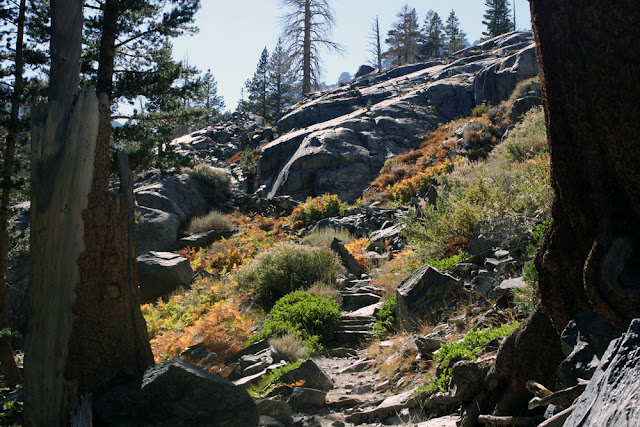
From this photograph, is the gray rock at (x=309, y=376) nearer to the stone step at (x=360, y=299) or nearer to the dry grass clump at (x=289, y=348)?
the dry grass clump at (x=289, y=348)

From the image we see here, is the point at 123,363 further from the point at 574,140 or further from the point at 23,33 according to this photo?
the point at 23,33

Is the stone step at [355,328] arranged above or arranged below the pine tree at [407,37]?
below

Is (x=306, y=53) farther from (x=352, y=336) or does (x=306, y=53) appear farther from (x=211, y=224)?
(x=352, y=336)

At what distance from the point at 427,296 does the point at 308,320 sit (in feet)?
6.90

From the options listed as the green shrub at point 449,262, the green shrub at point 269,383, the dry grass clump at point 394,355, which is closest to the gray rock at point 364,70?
the green shrub at point 449,262

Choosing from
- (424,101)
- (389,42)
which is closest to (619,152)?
(424,101)

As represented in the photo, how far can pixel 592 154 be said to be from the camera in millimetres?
2576

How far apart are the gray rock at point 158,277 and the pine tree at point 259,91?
3296cm

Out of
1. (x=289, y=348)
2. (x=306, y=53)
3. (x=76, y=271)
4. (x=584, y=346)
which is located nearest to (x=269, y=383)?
(x=289, y=348)

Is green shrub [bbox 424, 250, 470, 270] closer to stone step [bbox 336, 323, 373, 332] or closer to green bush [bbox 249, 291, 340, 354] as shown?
stone step [bbox 336, 323, 373, 332]

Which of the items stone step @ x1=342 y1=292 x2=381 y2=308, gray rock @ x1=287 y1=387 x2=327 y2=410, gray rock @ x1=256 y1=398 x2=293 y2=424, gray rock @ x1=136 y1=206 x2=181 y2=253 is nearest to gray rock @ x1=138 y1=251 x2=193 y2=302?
gray rock @ x1=136 y1=206 x2=181 y2=253

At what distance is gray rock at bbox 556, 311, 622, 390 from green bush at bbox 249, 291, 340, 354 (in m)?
4.99

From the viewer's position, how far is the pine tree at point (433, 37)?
45.7 metres

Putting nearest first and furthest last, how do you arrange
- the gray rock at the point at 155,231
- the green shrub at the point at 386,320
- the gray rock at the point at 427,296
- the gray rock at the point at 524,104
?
the gray rock at the point at 427,296 → the green shrub at the point at 386,320 → the gray rock at the point at 524,104 → the gray rock at the point at 155,231
